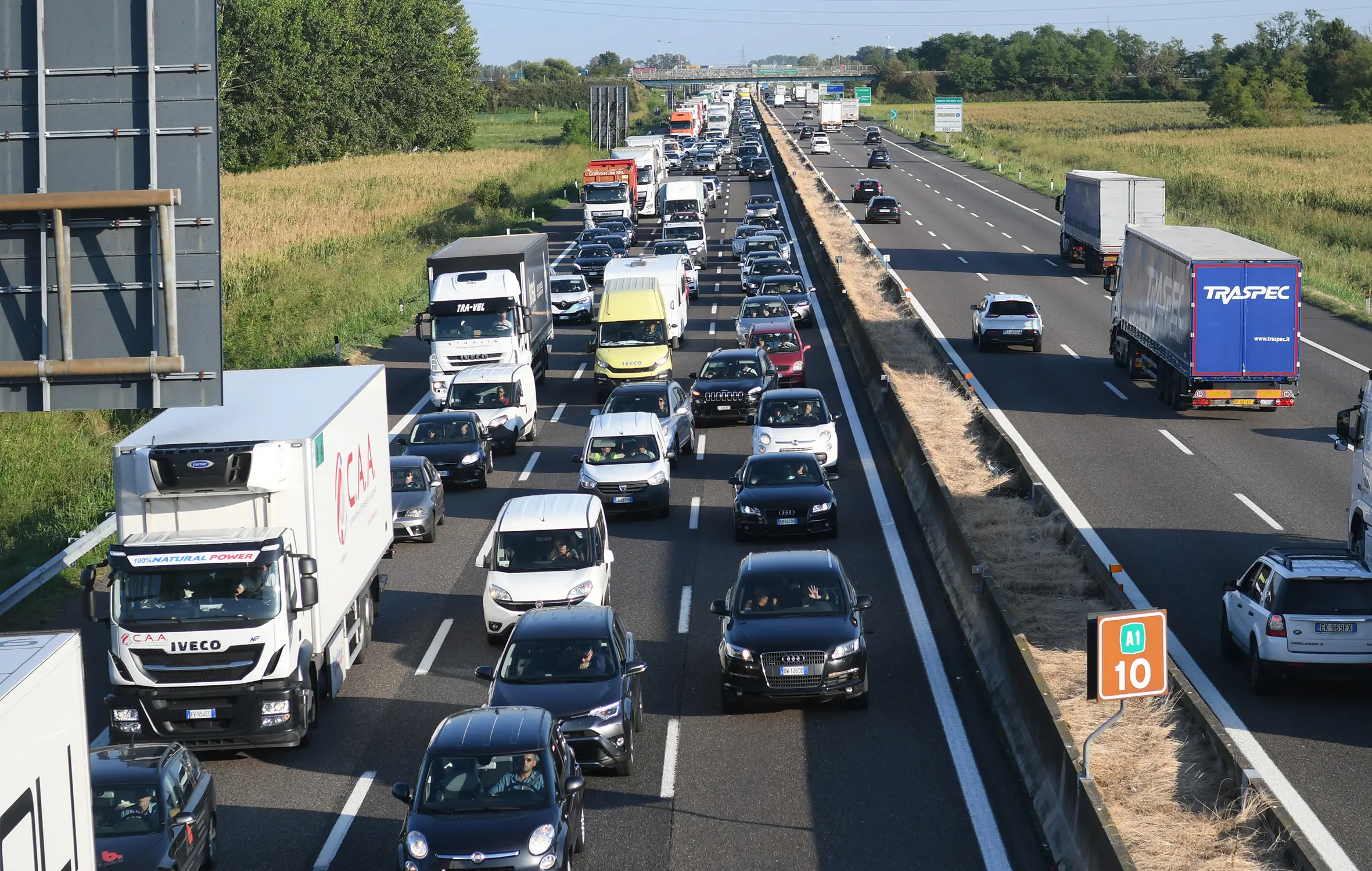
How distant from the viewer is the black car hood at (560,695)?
15695mm

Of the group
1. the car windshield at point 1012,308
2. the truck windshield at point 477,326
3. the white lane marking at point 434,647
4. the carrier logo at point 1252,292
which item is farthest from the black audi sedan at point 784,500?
the car windshield at point 1012,308

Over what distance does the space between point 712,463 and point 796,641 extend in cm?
1449

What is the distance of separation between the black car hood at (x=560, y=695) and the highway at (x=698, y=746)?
2.69ft

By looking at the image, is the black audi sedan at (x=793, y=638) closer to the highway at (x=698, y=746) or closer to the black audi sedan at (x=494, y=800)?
the highway at (x=698, y=746)

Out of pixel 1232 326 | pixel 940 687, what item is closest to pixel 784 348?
pixel 1232 326

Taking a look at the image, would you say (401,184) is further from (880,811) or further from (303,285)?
(880,811)

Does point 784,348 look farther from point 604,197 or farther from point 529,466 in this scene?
point 604,197

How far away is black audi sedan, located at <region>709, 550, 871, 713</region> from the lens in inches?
674

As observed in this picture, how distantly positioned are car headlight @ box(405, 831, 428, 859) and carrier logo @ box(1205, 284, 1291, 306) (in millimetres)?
24821

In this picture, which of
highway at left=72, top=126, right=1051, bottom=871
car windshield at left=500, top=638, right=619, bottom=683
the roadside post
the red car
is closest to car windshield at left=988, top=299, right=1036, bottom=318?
the red car

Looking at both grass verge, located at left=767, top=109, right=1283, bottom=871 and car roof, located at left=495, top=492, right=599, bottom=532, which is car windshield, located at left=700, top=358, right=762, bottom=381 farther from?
car roof, located at left=495, top=492, right=599, bottom=532

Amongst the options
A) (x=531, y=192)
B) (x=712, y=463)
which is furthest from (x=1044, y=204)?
(x=712, y=463)

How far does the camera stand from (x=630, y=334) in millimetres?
38469

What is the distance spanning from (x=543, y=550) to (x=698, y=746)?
16.7 feet
